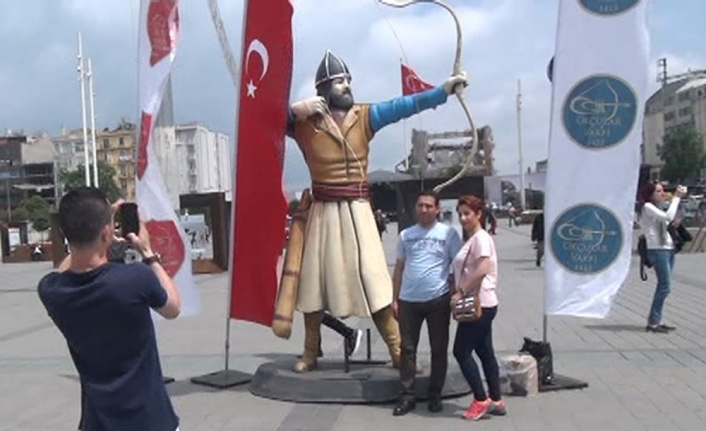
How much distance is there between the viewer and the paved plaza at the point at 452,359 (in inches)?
268

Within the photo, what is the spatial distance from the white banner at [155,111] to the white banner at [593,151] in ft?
10.4

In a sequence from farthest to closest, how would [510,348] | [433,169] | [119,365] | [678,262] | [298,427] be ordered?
[433,169] < [678,262] < [510,348] < [298,427] < [119,365]

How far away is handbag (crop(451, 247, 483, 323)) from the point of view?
646 cm

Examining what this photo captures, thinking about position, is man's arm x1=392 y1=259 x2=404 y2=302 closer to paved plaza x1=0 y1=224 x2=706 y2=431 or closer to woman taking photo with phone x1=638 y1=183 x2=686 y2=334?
paved plaza x1=0 y1=224 x2=706 y2=431

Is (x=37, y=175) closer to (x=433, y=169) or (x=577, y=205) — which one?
(x=433, y=169)

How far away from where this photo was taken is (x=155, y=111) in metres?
8.06

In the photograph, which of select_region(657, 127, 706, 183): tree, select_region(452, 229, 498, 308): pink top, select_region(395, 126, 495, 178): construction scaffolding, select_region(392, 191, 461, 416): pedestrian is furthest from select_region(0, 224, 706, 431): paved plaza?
select_region(657, 127, 706, 183): tree

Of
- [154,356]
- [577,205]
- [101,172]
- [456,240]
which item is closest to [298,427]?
[456,240]

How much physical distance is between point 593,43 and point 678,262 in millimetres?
15128

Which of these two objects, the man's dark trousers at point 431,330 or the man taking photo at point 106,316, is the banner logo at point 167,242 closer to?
the man's dark trousers at point 431,330

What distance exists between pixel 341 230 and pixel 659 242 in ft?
15.0

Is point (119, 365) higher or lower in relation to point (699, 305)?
higher

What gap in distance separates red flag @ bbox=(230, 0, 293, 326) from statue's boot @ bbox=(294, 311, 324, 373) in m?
0.34

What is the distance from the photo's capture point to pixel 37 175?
124 meters
